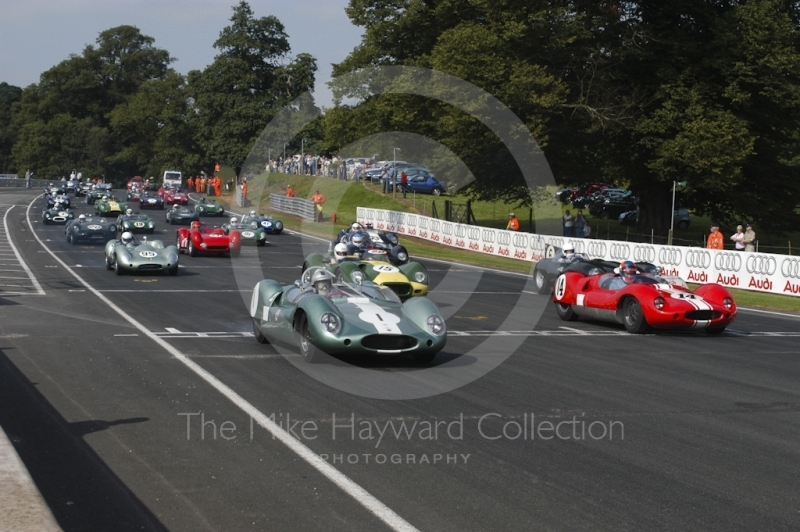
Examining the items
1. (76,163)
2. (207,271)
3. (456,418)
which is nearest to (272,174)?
(207,271)

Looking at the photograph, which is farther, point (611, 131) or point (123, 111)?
point (123, 111)

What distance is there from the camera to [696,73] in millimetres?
38562

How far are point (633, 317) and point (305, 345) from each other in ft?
21.6

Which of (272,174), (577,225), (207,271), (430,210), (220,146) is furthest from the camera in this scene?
(220,146)

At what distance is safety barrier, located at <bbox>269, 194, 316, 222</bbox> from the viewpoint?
181ft

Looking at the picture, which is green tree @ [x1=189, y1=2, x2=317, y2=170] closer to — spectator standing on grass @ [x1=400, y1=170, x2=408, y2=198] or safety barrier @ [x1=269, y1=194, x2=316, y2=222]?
safety barrier @ [x1=269, y1=194, x2=316, y2=222]

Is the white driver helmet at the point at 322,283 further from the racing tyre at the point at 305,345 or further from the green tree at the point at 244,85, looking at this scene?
the green tree at the point at 244,85

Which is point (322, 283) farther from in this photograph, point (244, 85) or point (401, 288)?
point (244, 85)

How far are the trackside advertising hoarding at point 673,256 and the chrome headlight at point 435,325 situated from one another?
39.9 feet

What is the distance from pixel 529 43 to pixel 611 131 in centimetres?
520

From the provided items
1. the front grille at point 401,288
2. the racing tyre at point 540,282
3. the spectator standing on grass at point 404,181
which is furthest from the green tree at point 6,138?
the front grille at point 401,288

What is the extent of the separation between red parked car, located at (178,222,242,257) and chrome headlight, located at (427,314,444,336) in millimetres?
20195

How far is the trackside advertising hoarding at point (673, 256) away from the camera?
80.3 ft

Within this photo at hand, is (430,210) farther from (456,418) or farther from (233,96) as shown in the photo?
(456,418)
